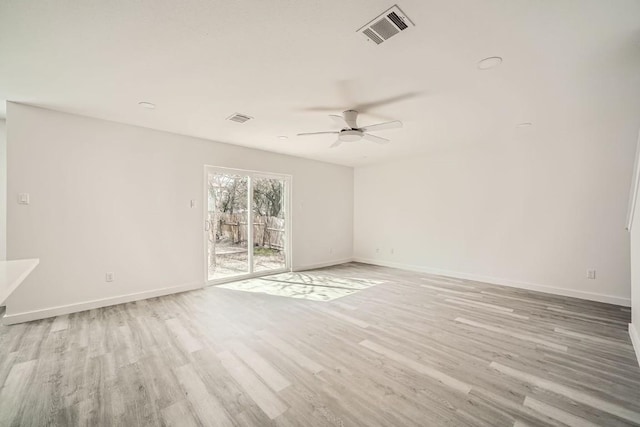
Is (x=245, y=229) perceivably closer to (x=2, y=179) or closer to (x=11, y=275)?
(x=2, y=179)

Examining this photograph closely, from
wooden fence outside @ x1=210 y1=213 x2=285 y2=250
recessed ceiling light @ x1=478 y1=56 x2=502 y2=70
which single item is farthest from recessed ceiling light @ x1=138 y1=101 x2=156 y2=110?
recessed ceiling light @ x1=478 y1=56 x2=502 y2=70

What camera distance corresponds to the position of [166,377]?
2.10 meters

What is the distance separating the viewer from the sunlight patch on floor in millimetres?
4289

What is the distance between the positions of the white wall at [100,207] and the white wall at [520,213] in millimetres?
4045

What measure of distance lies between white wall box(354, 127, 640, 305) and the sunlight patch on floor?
1813 mm

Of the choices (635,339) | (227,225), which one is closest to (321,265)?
(227,225)

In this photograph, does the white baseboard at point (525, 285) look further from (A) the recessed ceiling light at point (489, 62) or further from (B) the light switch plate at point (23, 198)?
(B) the light switch plate at point (23, 198)

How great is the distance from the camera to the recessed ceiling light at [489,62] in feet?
7.30

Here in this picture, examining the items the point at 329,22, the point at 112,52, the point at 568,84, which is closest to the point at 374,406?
the point at 329,22

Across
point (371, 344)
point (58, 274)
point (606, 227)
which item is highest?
point (606, 227)

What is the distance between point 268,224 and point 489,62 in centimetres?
464

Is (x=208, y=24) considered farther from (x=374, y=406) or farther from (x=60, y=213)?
(x=60, y=213)

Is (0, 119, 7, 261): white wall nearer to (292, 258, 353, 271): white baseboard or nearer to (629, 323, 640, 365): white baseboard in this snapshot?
(292, 258, 353, 271): white baseboard

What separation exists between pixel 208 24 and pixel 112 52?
97 centimetres
